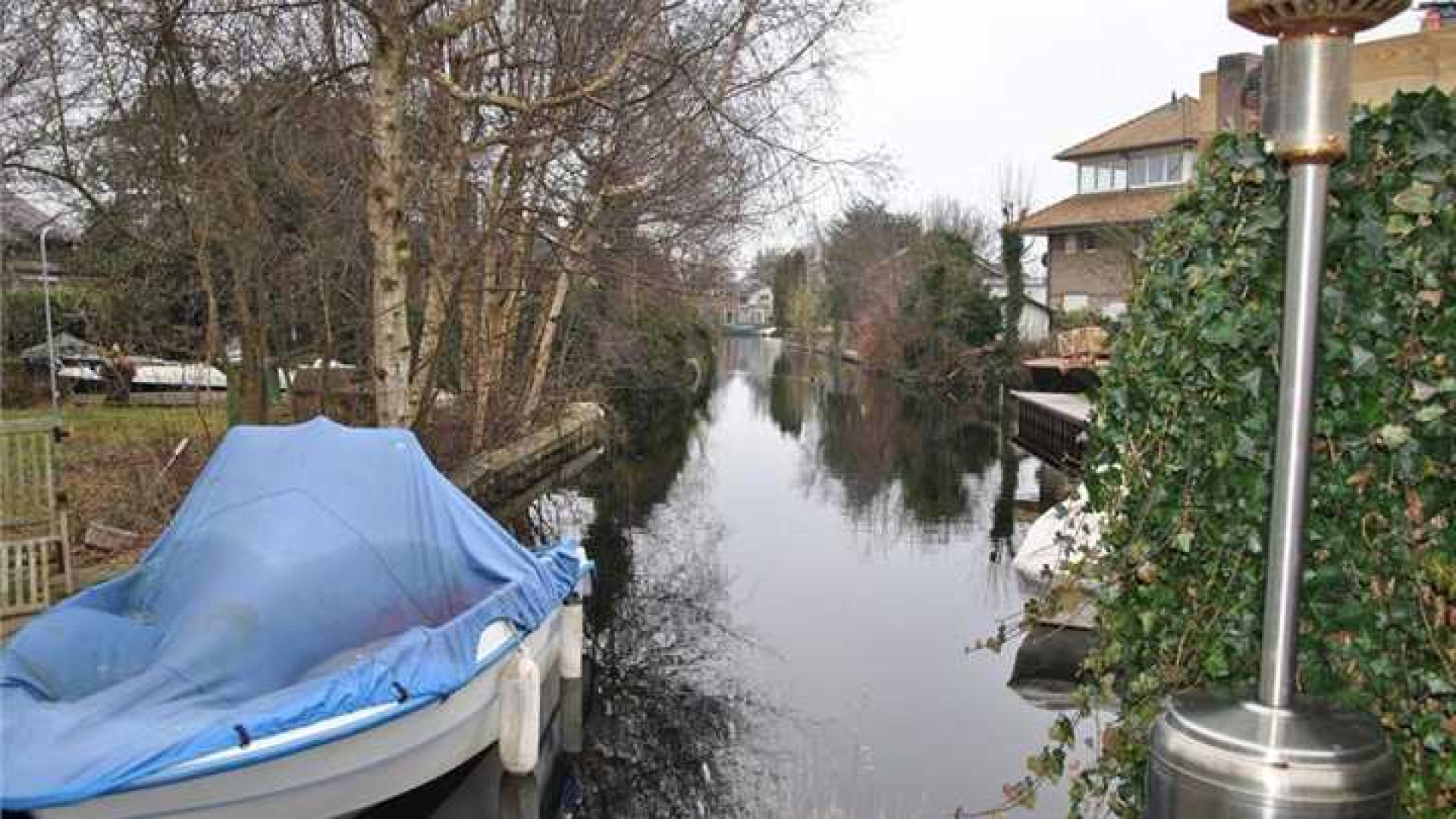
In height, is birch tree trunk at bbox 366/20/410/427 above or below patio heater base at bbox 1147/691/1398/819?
above

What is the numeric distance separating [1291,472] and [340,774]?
502cm

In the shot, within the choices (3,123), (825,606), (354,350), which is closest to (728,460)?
(354,350)

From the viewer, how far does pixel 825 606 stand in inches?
494

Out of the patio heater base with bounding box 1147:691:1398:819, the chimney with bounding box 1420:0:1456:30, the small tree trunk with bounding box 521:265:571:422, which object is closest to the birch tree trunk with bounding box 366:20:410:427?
the small tree trunk with bounding box 521:265:571:422

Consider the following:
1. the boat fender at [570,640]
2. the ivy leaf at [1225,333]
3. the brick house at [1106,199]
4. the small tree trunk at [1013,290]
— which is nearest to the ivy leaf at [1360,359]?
the ivy leaf at [1225,333]

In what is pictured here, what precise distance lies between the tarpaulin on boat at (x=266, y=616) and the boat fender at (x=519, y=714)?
1.13ft

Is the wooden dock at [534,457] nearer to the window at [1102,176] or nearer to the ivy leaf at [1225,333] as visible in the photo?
the ivy leaf at [1225,333]

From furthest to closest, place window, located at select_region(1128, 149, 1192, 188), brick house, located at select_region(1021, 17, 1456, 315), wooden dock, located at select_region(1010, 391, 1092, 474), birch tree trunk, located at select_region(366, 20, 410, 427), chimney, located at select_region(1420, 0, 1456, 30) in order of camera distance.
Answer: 1. window, located at select_region(1128, 149, 1192, 188)
2. brick house, located at select_region(1021, 17, 1456, 315)
3. wooden dock, located at select_region(1010, 391, 1092, 474)
4. chimney, located at select_region(1420, 0, 1456, 30)
5. birch tree trunk, located at select_region(366, 20, 410, 427)

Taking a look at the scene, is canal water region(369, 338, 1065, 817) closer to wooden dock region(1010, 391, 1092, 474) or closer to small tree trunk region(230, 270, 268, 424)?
wooden dock region(1010, 391, 1092, 474)

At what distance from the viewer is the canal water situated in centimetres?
781

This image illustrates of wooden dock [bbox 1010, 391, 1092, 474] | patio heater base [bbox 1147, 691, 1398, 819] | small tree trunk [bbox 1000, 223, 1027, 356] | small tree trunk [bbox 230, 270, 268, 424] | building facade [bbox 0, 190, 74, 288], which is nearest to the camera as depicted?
patio heater base [bbox 1147, 691, 1398, 819]

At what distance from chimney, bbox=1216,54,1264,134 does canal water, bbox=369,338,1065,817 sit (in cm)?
186

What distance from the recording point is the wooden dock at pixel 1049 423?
75.2 ft

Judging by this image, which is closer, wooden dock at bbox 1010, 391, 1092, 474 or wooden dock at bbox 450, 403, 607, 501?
wooden dock at bbox 450, 403, 607, 501
